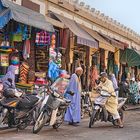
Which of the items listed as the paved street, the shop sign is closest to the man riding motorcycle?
the paved street

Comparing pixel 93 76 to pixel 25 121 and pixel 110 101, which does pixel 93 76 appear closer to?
pixel 110 101

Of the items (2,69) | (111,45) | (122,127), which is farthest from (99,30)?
(122,127)

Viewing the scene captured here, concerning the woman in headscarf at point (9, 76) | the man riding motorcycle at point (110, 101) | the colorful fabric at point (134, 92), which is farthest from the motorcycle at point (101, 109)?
the colorful fabric at point (134, 92)

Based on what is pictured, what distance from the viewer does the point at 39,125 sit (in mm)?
10547

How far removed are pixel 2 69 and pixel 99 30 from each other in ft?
33.3

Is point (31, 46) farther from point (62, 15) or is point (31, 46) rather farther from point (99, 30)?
point (99, 30)

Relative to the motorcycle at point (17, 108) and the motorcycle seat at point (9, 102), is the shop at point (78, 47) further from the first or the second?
the motorcycle seat at point (9, 102)


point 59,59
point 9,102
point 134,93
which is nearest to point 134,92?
point 134,93

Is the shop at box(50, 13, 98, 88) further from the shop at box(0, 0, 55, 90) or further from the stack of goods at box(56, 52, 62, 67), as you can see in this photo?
the shop at box(0, 0, 55, 90)

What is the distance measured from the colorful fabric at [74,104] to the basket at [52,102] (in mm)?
2050

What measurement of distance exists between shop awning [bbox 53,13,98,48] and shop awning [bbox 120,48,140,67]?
26.8 ft

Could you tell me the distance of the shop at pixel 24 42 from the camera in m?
13.4

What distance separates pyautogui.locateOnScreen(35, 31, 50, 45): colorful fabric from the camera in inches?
631

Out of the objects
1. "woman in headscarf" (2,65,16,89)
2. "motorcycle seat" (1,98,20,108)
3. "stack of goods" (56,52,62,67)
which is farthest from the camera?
"stack of goods" (56,52,62,67)
